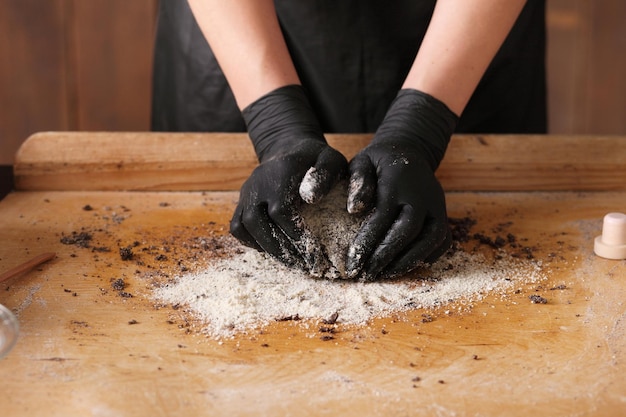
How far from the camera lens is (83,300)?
0.98 metres

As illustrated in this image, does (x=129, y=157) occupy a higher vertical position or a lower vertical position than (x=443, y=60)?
lower

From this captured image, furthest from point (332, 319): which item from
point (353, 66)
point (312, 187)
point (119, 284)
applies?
point (353, 66)

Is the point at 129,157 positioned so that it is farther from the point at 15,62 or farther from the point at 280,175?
the point at 15,62

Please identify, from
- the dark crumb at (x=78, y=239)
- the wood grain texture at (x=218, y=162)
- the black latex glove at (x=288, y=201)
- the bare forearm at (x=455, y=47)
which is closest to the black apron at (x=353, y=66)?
the wood grain texture at (x=218, y=162)

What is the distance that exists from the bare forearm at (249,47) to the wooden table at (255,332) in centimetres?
18

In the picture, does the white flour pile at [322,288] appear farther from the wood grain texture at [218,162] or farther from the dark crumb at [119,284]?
the wood grain texture at [218,162]

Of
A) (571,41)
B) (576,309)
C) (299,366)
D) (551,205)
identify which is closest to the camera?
(299,366)

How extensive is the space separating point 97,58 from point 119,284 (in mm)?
1752

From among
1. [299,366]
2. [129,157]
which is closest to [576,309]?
[299,366]

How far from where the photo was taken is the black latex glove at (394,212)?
1038 millimetres

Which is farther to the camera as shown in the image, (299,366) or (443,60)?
(443,60)

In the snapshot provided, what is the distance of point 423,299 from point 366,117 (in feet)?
2.26

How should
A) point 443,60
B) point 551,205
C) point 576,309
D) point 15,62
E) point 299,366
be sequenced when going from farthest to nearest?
point 15,62, point 551,205, point 443,60, point 576,309, point 299,366

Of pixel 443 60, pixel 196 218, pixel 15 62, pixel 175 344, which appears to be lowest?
pixel 15 62
